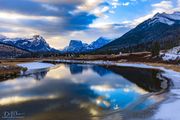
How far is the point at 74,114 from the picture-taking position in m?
28.8

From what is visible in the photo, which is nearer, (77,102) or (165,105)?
(165,105)

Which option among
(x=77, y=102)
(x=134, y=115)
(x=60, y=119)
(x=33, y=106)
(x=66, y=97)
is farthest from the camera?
(x=66, y=97)

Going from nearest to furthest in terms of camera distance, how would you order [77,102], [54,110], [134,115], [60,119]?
[60,119], [134,115], [54,110], [77,102]

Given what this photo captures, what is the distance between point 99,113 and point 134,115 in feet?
11.7

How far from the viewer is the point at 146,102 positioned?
118ft

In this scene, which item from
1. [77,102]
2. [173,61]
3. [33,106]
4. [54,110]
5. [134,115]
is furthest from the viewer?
[173,61]

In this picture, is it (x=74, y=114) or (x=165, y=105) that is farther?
(x=165, y=105)

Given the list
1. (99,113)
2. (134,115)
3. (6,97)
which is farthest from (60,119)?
(6,97)

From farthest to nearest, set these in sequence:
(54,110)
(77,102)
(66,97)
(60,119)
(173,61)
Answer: (173,61) < (66,97) < (77,102) < (54,110) < (60,119)

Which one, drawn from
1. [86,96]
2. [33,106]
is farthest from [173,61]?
[33,106]

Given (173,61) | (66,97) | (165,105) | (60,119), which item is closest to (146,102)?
(165,105)

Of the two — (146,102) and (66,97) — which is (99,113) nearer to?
(146,102)

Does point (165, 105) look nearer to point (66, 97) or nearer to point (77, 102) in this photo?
point (77, 102)

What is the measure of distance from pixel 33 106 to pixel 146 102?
45.2 ft
